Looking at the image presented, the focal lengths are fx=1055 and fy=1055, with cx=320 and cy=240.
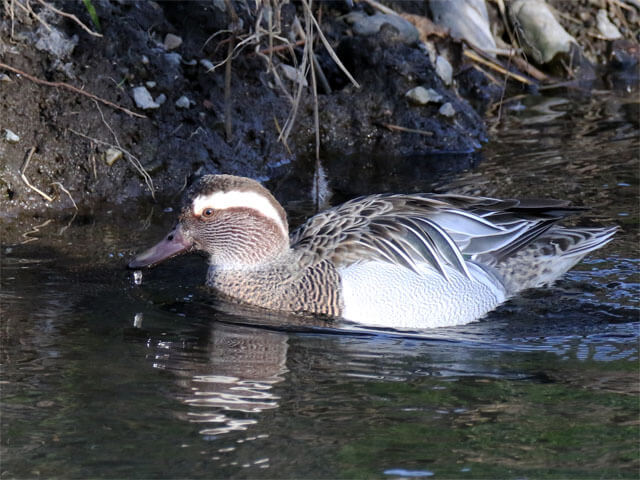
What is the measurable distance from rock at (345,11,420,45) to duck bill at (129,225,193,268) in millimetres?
4485

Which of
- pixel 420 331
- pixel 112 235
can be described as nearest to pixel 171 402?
pixel 420 331

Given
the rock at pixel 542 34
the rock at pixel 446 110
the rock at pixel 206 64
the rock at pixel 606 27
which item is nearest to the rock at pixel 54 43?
the rock at pixel 206 64

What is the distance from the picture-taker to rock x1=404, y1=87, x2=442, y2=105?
9.74 metres

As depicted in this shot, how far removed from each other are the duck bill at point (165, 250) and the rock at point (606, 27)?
812 cm

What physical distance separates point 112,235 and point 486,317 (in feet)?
9.08

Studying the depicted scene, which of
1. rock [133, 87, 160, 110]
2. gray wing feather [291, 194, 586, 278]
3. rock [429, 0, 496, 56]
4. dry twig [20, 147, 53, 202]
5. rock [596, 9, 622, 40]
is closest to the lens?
gray wing feather [291, 194, 586, 278]

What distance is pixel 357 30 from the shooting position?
10297 millimetres

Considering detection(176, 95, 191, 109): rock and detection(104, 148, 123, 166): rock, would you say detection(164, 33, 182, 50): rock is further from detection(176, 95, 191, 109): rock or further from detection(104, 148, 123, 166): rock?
detection(104, 148, 123, 166): rock

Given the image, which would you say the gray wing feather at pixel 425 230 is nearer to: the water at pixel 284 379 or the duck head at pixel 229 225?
the duck head at pixel 229 225

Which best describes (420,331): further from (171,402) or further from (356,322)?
(171,402)

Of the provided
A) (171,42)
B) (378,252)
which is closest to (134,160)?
(171,42)

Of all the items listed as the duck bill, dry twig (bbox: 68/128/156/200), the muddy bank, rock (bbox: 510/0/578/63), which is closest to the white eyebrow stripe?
the duck bill

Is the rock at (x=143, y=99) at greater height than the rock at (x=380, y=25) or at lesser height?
lesser

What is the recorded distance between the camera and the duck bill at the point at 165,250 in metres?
6.20
